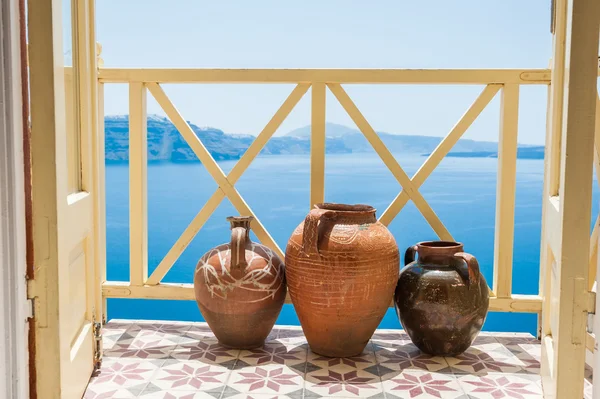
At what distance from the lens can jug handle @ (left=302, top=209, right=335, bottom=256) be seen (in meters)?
2.38

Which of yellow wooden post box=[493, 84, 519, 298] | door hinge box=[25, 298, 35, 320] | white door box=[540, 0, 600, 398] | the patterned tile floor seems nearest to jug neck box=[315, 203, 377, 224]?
the patterned tile floor

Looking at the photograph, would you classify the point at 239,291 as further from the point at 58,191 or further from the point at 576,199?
the point at 576,199

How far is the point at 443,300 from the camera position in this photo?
7.88 ft

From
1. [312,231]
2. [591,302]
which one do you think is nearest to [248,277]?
[312,231]

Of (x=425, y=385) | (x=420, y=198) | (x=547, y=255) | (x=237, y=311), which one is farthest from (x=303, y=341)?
(x=547, y=255)

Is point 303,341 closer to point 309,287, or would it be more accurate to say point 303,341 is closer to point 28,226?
point 309,287

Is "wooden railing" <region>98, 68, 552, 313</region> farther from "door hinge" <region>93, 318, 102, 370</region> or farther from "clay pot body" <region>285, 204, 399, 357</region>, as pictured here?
"door hinge" <region>93, 318, 102, 370</region>

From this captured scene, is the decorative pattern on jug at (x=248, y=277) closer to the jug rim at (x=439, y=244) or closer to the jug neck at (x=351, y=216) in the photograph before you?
the jug neck at (x=351, y=216)

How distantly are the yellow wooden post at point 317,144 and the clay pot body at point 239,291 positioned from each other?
1.60ft

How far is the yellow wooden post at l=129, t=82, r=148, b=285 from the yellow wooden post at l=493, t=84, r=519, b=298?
5.86 feet

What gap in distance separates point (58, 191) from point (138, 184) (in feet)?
4.12

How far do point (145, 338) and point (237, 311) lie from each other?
537 mm

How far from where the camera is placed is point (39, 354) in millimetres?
1724

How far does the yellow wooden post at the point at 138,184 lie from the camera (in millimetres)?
2922
